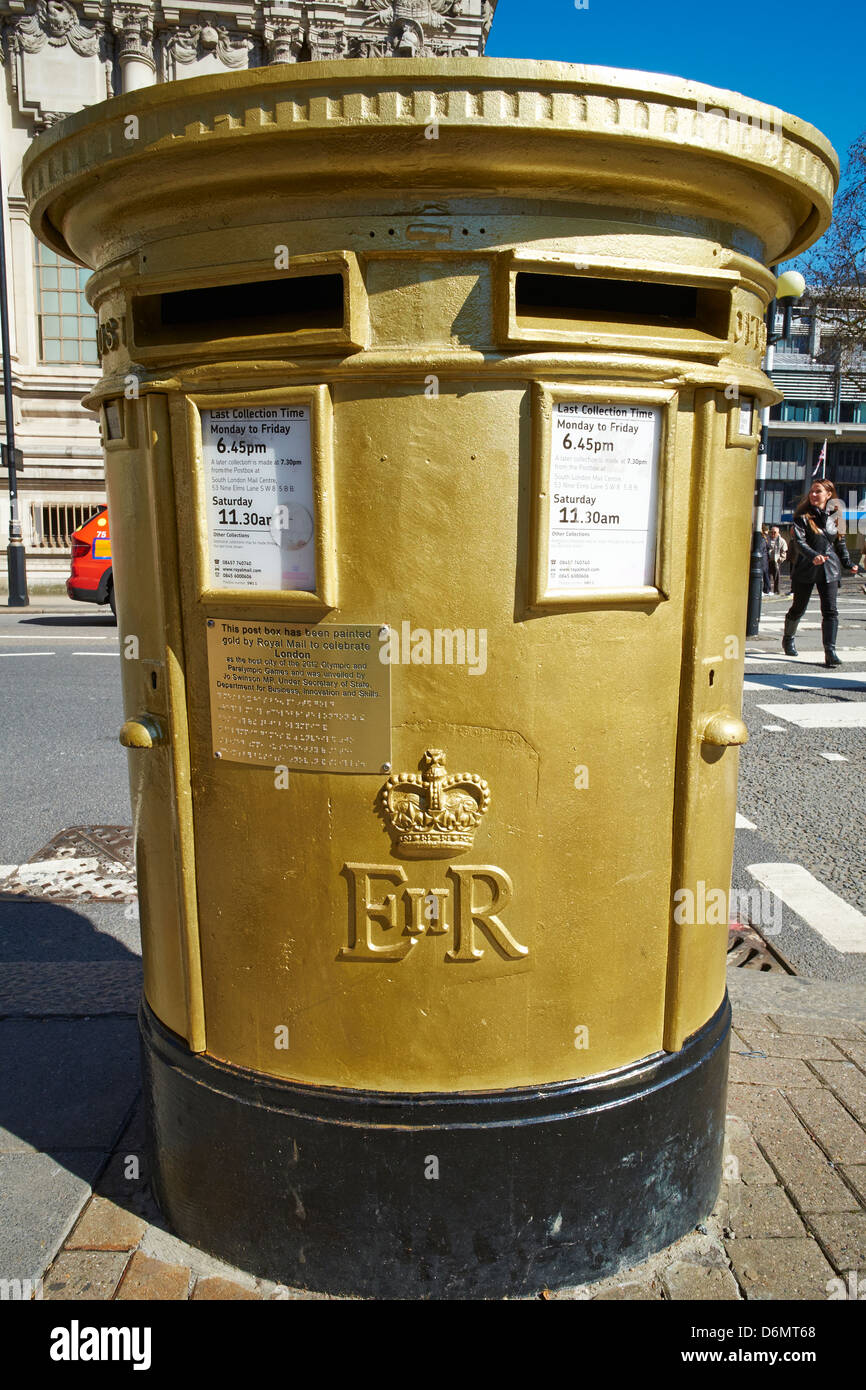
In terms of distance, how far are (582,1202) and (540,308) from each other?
1.97m

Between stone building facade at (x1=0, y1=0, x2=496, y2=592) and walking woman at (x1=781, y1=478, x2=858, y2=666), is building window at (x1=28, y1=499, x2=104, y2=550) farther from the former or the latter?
walking woman at (x1=781, y1=478, x2=858, y2=666)

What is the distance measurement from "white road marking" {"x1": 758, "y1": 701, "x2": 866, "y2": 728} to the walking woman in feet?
5.90

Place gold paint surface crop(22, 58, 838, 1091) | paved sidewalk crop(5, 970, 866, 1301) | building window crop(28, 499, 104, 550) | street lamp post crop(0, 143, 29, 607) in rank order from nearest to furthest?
gold paint surface crop(22, 58, 838, 1091) → paved sidewalk crop(5, 970, 866, 1301) → street lamp post crop(0, 143, 29, 607) → building window crop(28, 499, 104, 550)

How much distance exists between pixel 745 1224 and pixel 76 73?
27.0 metres

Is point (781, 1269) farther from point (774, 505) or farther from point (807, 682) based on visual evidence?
point (774, 505)

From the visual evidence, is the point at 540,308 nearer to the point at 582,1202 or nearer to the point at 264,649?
the point at 264,649

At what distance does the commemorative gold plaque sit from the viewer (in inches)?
77.8

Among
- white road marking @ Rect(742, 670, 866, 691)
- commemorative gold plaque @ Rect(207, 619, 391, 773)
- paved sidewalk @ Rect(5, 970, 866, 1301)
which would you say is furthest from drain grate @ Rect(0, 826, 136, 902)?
white road marking @ Rect(742, 670, 866, 691)

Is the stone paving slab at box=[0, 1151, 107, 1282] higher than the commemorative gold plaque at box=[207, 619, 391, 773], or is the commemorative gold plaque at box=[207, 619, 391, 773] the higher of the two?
the commemorative gold plaque at box=[207, 619, 391, 773]

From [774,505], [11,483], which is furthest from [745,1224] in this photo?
[774,505]

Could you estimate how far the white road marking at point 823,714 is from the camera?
781 centimetres

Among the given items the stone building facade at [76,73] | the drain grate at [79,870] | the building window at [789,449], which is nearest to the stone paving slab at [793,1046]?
the drain grate at [79,870]

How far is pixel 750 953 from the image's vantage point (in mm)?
4016
